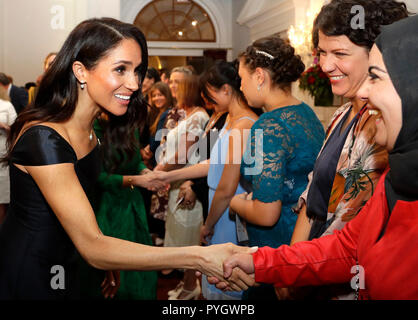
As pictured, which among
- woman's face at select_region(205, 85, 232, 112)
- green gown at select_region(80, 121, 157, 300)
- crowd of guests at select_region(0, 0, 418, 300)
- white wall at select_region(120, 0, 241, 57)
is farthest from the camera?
white wall at select_region(120, 0, 241, 57)

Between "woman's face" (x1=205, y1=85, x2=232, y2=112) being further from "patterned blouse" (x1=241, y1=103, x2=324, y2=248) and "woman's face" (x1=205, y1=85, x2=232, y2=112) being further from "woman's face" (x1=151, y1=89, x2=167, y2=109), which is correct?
"woman's face" (x1=151, y1=89, x2=167, y2=109)

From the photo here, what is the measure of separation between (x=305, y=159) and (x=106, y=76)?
0.96 metres

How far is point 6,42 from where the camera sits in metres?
6.38

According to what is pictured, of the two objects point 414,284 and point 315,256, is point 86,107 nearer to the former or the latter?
point 315,256

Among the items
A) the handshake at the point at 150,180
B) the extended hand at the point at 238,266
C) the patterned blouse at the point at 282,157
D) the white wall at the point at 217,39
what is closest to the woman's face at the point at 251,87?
the patterned blouse at the point at 282,157

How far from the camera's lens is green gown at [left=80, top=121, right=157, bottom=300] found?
256cm

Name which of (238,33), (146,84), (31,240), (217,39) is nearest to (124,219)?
(31,240)

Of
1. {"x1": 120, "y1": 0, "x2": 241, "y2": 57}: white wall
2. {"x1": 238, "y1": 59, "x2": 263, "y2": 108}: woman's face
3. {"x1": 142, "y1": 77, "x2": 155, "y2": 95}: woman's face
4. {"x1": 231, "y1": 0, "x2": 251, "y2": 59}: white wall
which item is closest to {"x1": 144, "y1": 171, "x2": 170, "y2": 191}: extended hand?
{"x1": 238, "y1": 59, "x2": 263, "y2": 108}: woman's face

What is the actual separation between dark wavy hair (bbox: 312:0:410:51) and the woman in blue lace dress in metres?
0.52

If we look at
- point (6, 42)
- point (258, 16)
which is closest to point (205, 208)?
point (6, 42)

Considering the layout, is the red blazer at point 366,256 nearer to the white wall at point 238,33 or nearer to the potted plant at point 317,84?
the potted plant at point 317,84

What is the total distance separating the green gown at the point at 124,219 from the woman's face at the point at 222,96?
0.78 metres

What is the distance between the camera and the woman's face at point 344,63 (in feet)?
4.95

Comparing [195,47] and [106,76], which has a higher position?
[195,47]
